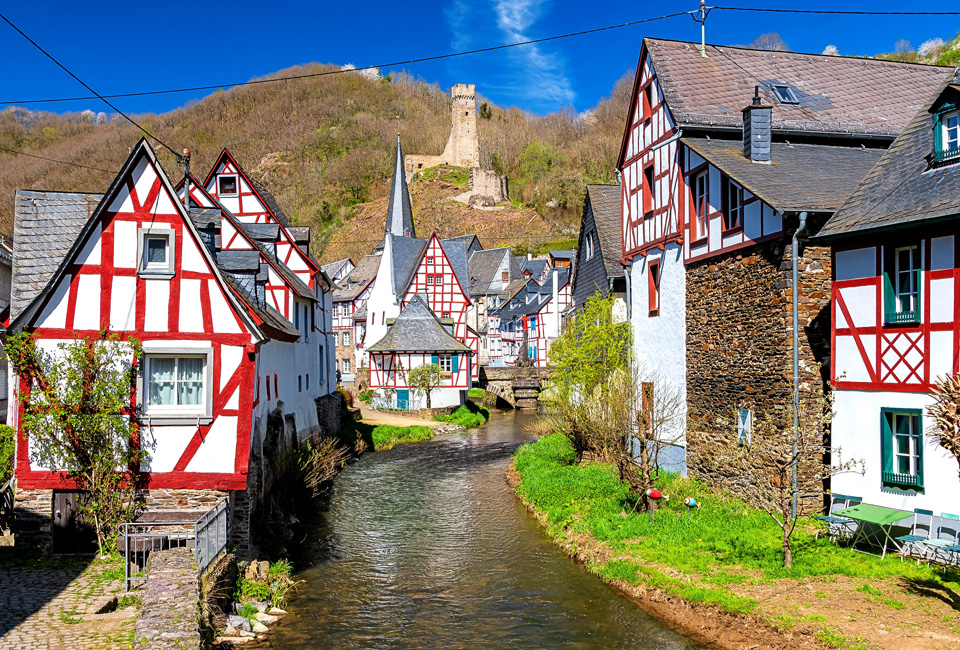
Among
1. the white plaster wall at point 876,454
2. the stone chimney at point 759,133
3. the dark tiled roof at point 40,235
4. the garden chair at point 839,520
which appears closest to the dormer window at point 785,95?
the stone chimney at point 759,133

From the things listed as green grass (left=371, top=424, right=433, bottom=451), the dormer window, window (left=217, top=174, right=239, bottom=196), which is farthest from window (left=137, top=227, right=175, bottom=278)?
green grass (left=371, top=424, right=433, bottom=451)

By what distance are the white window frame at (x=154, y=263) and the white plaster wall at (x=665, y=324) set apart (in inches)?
446

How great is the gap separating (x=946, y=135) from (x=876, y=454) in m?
5.42

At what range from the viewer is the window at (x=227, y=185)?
28.0m

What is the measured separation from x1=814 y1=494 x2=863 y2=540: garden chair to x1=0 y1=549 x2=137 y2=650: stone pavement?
11.0 m

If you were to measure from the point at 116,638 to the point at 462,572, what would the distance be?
6.97 metres

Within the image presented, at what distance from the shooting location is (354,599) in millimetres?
13086

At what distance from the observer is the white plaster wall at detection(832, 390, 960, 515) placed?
11621 mm

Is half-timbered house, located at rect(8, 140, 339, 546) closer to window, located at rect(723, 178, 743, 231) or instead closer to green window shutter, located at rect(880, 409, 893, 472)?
window, located at rect(723, 178, 743, 231)

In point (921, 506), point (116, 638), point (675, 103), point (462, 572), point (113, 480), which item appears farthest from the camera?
point (675, 103)

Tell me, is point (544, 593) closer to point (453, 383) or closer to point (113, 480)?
point (113, 480)

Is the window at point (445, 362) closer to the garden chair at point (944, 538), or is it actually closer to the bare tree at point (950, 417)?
the garden chair at point (944, 538)

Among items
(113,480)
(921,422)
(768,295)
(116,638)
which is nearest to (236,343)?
(113,480)

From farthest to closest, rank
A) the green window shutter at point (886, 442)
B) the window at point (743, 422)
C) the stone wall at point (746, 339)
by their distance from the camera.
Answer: the window at point (743, 422) < the stone wall at point (746, 339) < the green window shutter at point (886, 442)
